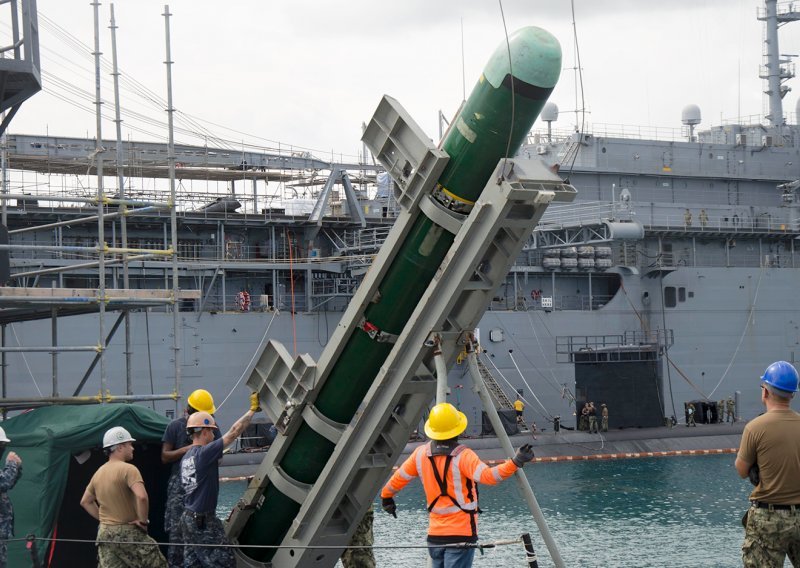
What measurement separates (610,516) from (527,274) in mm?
15708

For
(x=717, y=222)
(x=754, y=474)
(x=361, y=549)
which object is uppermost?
(x=717, y=222)

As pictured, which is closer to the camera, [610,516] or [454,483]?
[454,483]

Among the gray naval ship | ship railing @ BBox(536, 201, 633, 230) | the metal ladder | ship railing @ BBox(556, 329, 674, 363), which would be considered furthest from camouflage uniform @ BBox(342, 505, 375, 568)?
ship railing @ BBox(536, 201, 633, 230)

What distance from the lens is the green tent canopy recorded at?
393 inches

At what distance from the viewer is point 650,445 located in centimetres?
3222

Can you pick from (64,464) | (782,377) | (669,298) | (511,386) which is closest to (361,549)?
(64,464)

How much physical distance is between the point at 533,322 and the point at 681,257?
7.37 meters

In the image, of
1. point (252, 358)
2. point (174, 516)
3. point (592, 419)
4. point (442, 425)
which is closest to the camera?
point (442, 425)

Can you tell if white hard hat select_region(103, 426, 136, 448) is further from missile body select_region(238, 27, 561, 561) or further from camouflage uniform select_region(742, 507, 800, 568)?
camouflage uniform select_region(742, 507, 800, 568)

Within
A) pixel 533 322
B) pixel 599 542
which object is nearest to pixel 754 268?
pixel 533 322

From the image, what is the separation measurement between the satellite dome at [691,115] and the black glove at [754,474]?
37.5 metres

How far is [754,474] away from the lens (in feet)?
23.0

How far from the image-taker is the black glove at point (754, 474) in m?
6.96

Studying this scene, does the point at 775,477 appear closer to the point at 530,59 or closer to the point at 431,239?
the point at 431,239
